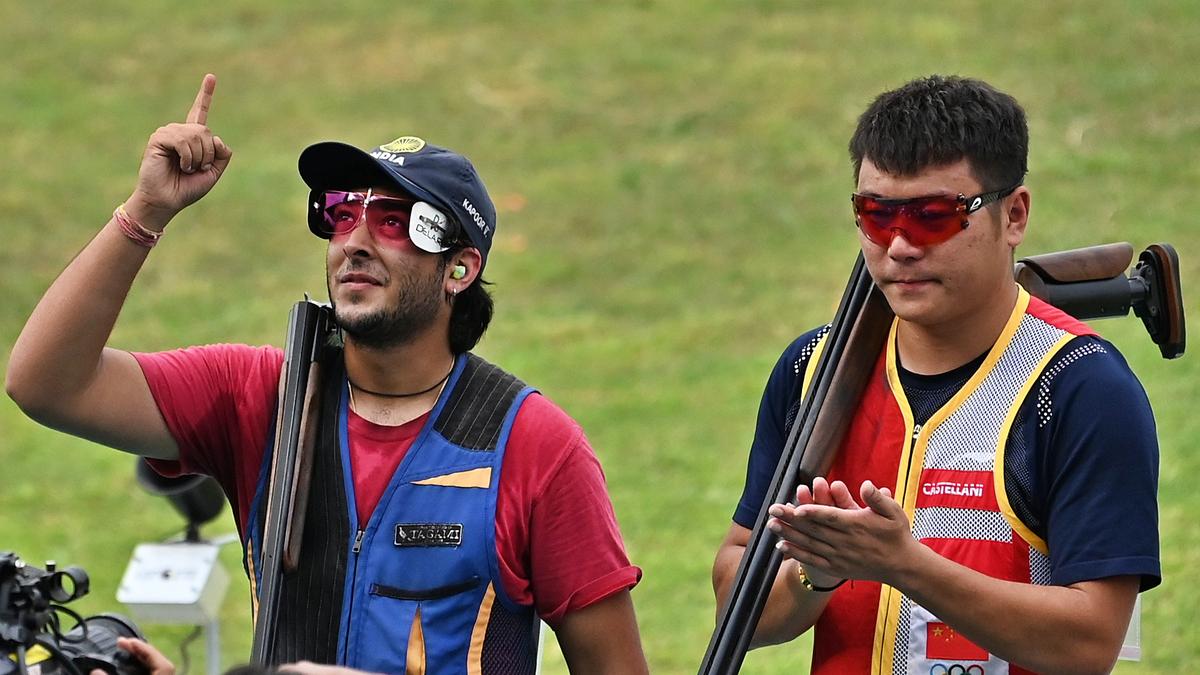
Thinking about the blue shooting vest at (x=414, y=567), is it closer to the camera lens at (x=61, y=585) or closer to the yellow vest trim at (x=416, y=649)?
the yellow vest trim at (x=416, y=649)

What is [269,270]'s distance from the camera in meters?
12.9

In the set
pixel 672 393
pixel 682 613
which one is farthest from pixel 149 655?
pixel 672 393

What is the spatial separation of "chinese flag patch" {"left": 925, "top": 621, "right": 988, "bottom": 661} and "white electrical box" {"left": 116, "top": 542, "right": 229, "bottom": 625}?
11.3ft

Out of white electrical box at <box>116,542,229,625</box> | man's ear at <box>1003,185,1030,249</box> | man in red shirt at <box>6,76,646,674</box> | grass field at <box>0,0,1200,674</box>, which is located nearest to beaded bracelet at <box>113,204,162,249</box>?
man in red shirt at <box>6,76,646,674</box>

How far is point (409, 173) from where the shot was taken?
4.44 m

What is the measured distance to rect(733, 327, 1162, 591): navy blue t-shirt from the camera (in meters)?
3.70

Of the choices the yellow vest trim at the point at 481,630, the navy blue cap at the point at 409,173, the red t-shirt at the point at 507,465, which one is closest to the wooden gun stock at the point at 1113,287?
the red t-shirt at the point at 507,465

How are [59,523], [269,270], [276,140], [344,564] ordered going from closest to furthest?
1. [344,564]
2. [59,523]
3. [269,270]
4. [276,140]

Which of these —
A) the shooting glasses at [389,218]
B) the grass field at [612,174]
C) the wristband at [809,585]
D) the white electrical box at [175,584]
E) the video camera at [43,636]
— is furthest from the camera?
the grass field at [612,174]

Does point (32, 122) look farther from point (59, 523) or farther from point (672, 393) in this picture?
point (672, 393)

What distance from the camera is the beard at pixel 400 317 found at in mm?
4359

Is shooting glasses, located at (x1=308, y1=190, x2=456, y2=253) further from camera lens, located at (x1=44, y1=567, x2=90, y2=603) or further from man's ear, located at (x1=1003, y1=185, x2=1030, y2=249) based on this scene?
man's ear, located at (x1=1003, y1=185, x2=1030, y2=249)

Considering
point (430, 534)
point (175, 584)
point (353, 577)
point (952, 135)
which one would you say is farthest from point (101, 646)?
point (175, 584)

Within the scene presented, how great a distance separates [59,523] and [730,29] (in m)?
7.21
